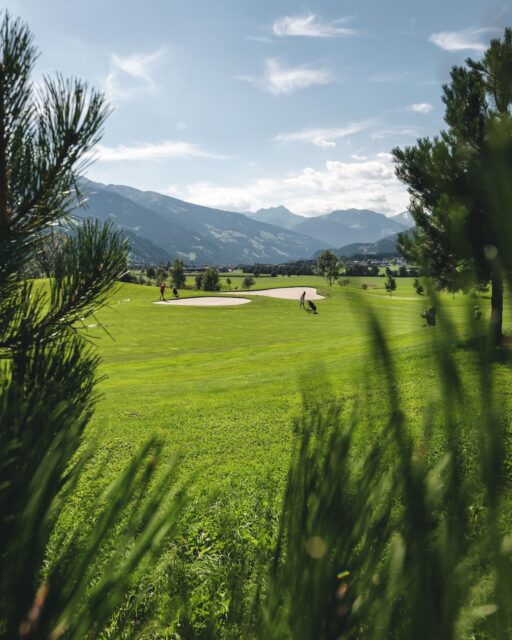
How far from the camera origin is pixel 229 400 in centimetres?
1159

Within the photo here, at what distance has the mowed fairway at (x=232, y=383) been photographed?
2.58 ft

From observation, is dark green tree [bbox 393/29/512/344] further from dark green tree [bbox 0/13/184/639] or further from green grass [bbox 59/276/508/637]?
dark green tree [bbox 0/13/184/639]

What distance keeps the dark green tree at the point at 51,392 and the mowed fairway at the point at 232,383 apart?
0.15 metres

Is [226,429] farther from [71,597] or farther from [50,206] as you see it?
[71,597]

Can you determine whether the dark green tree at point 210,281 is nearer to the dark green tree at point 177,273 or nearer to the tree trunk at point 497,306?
the dark green tree at point 177,273

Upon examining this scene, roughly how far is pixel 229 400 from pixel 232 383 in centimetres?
253

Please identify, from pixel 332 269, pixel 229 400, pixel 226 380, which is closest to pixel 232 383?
pixel 226 380

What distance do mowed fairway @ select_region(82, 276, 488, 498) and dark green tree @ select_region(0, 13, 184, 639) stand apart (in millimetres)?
149

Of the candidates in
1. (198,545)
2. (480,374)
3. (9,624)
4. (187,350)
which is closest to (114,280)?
(9,624)

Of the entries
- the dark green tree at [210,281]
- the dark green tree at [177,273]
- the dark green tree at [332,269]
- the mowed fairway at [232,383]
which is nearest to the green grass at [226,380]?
the mowed fairway at [232,383]

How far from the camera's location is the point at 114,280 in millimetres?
2930

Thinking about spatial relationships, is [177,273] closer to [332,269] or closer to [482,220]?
[332,269]

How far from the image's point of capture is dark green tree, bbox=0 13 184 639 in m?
0.81

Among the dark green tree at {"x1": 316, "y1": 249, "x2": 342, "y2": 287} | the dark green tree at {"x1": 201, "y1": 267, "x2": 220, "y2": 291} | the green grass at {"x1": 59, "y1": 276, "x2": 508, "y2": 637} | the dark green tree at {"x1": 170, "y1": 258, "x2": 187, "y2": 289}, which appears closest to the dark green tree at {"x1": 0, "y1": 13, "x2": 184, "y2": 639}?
the green grass at {"x1": 59, "y1": 276, "x2": 508, "y2": 637}
